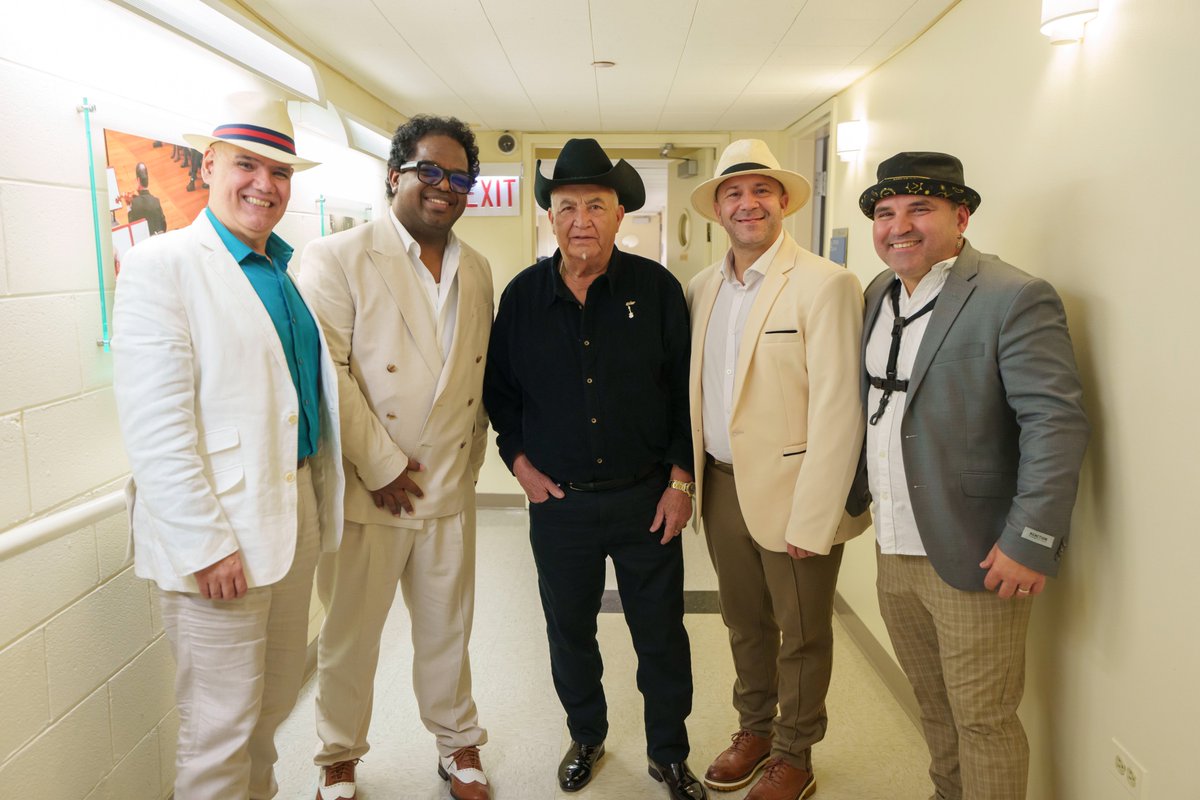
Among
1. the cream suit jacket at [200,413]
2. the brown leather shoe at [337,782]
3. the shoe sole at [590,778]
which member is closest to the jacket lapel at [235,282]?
the cream suit jacket at [200,413]

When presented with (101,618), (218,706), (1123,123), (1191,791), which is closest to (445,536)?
(218,706)

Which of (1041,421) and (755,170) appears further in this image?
(755,170)

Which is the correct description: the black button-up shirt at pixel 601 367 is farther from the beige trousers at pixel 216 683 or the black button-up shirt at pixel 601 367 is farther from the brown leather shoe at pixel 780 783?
the brown leather shoe at pixel 780 783

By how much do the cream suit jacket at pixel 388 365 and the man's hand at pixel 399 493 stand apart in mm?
24

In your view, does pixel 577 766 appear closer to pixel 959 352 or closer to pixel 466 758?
pixel 466 758

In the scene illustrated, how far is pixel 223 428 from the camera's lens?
1627 millimetres

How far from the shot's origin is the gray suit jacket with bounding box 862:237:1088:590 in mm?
1555

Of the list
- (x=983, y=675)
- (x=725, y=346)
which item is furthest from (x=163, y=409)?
(x=983, y=675)

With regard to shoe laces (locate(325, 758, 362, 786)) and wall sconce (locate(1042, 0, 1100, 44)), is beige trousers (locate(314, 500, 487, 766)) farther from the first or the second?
wall sconce (locate(1042, 0, 1100, 44))

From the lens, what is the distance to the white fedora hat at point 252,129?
169 cm

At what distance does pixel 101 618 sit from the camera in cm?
190

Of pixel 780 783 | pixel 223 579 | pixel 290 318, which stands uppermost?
pixel 290 318

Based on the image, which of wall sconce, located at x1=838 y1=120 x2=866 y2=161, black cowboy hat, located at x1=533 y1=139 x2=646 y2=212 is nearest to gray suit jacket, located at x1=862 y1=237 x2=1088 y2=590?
black cowboy hat, located at x1=533 y1=139 x2=646 y2=212

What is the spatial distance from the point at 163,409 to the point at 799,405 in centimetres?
147
